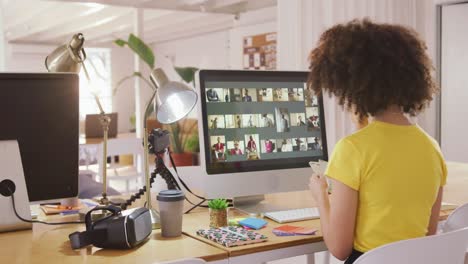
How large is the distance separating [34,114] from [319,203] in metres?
0.91

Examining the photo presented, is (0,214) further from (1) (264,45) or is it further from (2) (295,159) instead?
(1) (264,45)

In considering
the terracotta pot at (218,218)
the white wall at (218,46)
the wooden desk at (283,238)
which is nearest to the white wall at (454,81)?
the wooden desk at (283,238)

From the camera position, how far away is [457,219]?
1.70 meters

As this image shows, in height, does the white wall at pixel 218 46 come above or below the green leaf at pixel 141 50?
above

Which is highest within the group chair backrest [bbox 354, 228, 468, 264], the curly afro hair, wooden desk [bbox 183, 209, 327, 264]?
the curly afro hair

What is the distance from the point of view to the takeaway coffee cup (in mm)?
1681

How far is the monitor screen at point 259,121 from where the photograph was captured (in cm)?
199

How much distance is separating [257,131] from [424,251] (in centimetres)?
88

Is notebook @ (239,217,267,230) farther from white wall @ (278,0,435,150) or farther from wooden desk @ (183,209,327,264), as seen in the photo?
white wall @ (278,0,435,150)

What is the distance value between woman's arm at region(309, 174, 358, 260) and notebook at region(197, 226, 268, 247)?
0.19 meters

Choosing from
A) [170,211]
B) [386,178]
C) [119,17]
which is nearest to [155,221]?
[170,211]

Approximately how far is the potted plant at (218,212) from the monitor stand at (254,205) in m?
0.18

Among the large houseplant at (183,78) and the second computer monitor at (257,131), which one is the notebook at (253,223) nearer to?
the second computer monitor at (257,131)

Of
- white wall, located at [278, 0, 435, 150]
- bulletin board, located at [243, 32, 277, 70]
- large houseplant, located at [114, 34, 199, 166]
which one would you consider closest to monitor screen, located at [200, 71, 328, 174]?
white wall, located at [278, 0, 435, 150]
